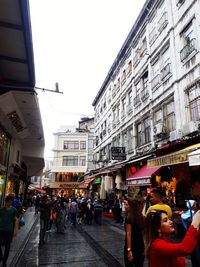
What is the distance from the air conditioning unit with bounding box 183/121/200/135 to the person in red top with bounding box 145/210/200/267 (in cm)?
957

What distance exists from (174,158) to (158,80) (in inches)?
300

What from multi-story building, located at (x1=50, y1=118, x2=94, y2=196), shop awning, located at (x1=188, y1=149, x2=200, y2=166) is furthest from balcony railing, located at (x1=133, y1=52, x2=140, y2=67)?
multi-story building, located at (x1=50, y1=118, x2=94, y2=196)

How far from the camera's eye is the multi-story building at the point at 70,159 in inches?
2008

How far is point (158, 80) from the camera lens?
52.6 feet

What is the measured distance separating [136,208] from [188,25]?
12.1m

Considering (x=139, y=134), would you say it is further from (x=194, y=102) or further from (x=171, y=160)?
(x=171, y=160)

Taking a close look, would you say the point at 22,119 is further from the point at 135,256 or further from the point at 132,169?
the point at 135,256

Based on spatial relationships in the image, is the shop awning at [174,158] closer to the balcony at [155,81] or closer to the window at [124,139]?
the balcony at [155,81]

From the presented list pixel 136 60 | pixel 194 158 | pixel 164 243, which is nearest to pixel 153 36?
pixel 136 60

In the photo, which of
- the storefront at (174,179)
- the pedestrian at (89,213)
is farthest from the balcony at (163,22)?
the pedestrian at (89,213)

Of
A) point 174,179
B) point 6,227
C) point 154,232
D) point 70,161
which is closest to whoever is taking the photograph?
point 154,232

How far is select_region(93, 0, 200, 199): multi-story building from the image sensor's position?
12.6m

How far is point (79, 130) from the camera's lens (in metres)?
53.2

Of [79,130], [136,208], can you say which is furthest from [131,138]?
[79,130]
